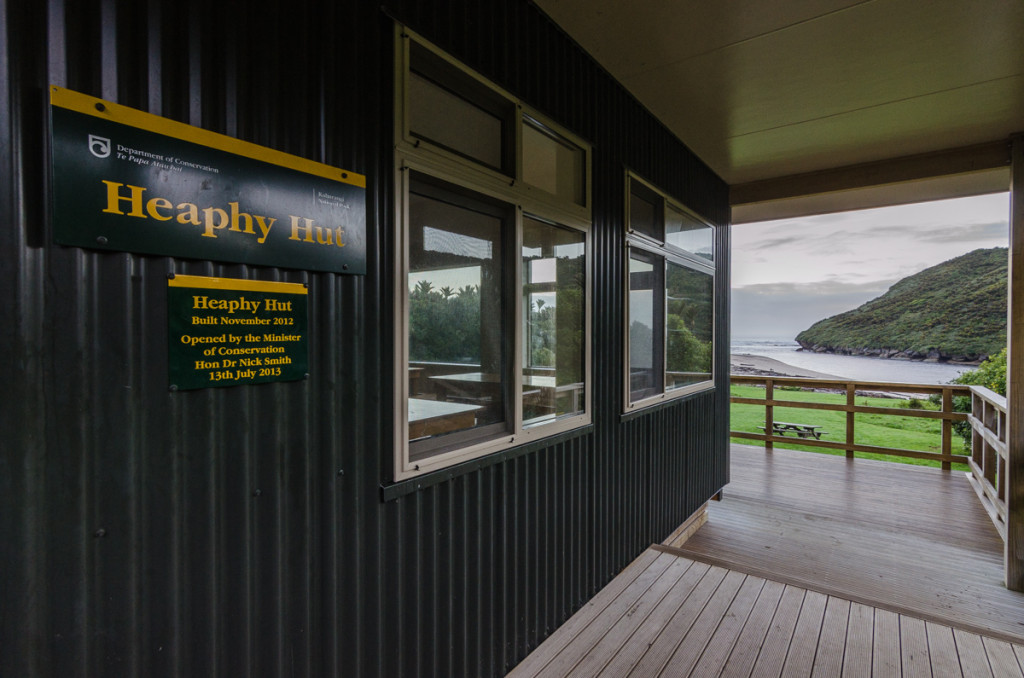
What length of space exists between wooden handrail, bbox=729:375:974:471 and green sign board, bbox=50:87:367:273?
16.2 ft

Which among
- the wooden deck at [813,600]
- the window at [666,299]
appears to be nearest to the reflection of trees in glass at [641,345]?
the window at [666,299]

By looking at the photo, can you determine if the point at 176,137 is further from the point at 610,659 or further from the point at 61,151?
the point at 610,659

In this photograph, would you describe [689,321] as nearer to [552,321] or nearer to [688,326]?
[688,326]

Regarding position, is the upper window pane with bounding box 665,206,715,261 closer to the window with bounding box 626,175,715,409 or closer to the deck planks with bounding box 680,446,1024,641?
the window with bounding box 626,175,715,409

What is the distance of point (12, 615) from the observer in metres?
0.82

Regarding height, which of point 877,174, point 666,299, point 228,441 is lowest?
point 228,441

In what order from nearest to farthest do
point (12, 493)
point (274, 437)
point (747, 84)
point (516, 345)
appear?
point (12, 493) < point (274, 437) < point (516, 345) < point (747, 84)

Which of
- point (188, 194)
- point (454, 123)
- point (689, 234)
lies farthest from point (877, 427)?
point (188, 194)

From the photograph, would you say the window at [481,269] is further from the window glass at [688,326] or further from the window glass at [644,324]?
the window glass at [688,326]

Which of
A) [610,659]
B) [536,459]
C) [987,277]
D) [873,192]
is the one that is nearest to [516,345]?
[536,459]

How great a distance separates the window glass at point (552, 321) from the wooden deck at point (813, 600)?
109 cm

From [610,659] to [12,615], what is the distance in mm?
1997

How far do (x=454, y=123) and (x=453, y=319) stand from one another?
0.75m

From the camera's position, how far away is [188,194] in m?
1.02
